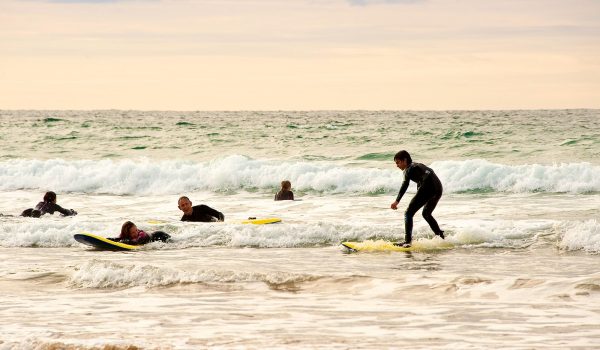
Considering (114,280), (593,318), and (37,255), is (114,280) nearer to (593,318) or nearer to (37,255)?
(37,255)

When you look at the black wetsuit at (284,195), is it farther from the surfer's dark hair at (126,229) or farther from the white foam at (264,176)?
the surfer's dark hair at (126,229)

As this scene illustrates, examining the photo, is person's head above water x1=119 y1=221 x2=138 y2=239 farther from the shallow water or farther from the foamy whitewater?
the shallow water

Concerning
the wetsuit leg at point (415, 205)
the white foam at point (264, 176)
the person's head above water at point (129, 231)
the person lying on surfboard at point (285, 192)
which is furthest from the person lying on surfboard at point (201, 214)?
the white foam at point (264, 176)

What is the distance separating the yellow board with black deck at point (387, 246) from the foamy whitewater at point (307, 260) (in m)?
0.16

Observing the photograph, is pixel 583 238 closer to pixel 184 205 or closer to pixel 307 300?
pixel 307 300

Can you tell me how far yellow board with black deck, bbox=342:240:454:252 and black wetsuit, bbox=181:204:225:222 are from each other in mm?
3802

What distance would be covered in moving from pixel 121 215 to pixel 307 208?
468cm

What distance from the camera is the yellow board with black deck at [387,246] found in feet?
48.3

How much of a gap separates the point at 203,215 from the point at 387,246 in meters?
4.78

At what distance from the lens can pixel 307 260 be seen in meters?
13.9

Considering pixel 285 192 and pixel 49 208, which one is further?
pixel 285 192

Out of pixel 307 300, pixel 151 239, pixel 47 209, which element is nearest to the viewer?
pixel 307 300

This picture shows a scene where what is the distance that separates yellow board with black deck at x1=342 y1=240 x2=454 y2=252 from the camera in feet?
48.3

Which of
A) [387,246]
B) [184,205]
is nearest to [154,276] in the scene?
[387,246]
